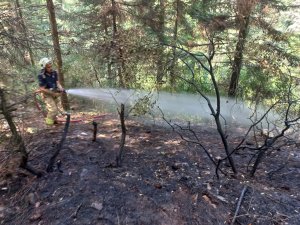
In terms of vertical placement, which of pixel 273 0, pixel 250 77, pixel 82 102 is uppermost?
pixel 273 0

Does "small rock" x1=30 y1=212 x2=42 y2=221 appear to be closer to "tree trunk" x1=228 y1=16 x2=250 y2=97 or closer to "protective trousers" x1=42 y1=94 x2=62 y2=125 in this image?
"protective trousers" x1=42 y1=94 x2=62 y2=125

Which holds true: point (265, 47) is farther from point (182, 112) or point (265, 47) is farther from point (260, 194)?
point (260, 194)

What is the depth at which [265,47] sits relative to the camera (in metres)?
10.4

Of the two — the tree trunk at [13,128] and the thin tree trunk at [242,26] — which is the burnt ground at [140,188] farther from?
the thin tree trunk at [242,26]

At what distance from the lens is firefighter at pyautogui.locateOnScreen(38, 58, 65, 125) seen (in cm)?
701

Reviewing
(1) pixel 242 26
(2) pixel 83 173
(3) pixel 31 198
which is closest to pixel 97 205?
(2) pixel 83 173

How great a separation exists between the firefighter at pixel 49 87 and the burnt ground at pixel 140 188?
104 centimetres

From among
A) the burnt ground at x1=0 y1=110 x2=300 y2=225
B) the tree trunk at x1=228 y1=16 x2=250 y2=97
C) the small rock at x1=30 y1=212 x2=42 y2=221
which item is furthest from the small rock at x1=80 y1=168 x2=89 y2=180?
the tree trunk at x1=228 y1=16 x2=250 y2=97

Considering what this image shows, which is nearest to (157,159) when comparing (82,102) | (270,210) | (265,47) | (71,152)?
(71,152)

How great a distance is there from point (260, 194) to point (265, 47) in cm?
742

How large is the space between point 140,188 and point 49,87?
13.7 feet

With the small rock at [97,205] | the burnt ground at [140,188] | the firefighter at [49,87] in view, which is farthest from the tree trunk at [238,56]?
the small rock at [97,205]

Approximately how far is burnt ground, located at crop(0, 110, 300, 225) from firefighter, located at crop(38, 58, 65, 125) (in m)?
1.04

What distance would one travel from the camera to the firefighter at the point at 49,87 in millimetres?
7012
